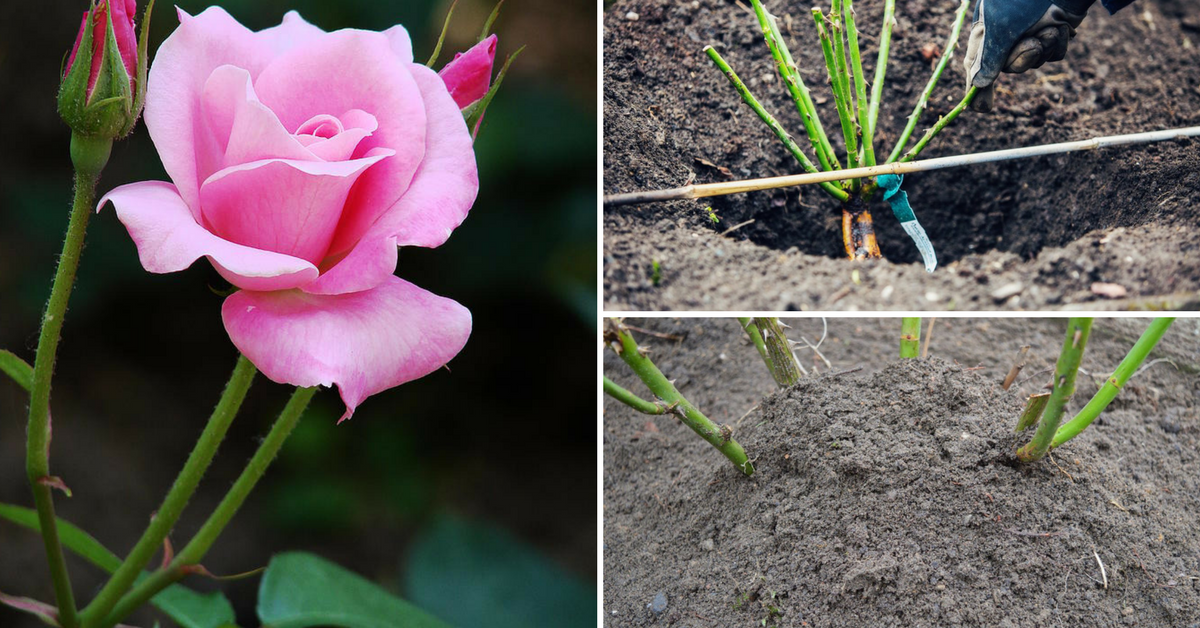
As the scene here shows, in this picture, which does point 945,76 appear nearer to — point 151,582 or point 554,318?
point 554,318

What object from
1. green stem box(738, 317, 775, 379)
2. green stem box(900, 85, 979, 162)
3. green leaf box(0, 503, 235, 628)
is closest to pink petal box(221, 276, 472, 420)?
green leaf box(0, 503, 235, 628)

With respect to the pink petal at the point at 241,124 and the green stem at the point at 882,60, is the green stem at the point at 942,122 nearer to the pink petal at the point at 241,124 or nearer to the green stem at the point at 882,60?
the green stem at the point at 882,60

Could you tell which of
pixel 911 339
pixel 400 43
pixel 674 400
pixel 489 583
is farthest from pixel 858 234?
pixel 400 43

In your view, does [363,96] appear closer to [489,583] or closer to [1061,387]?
[1061,387]

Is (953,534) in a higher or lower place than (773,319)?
lower

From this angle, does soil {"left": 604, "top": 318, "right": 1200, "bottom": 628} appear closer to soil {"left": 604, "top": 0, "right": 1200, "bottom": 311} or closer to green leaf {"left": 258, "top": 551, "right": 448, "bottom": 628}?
soil {"left": 604, "top": 0, "right": 1200, "bottom": 311}

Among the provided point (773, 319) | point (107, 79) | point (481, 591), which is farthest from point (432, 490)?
point (107, 79)
